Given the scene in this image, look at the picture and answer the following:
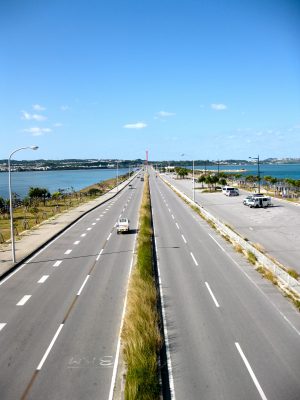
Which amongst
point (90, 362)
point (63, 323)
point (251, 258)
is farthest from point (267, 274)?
point (90, 362)

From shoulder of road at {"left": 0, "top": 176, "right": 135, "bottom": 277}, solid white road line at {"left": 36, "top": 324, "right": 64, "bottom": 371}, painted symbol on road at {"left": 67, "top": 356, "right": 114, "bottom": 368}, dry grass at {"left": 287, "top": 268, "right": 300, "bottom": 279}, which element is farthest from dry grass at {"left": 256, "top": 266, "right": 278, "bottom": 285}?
shoulder of road at {"left": 0, "top": 176, "right": 135, "bottom": 277}

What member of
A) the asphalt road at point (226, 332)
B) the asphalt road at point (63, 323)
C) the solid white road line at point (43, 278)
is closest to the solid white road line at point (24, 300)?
the asphalt road at point (63, 323)

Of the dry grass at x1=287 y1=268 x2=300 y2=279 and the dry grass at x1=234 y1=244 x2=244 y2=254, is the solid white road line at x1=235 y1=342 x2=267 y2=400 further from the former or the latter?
the dry grass at x1=234 y1=244 x2=244 y2=254

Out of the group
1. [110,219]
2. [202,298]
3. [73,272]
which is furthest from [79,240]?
[202,298]

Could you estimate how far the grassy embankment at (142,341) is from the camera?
10398 millimetres

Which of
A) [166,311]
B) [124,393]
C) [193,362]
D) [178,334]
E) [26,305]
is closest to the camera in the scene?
[124,393]

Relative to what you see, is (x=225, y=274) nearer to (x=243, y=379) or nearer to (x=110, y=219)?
(x=243, y=379)

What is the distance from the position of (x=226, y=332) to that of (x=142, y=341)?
11.5ft

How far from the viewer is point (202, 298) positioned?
59.6 ft

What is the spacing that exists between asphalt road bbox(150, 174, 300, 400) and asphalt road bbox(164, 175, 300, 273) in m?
3.78

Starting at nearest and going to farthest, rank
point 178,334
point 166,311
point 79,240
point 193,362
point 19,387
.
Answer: point 19,387 < point 193,362 < point 178,334 < point 166,311 < point 79,240

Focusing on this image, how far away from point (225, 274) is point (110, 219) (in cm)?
2543

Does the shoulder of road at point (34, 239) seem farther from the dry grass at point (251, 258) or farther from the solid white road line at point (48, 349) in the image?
the dry grass at point (251, 258)

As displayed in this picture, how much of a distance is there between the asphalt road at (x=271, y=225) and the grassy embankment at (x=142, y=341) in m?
9.93
